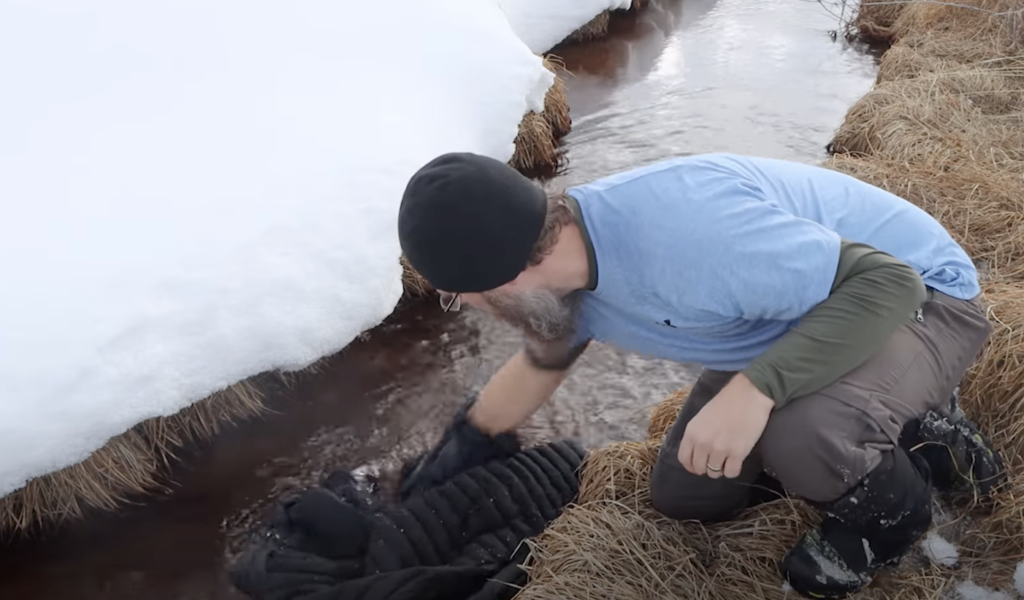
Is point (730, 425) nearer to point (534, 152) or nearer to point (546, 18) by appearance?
point (534, 152)

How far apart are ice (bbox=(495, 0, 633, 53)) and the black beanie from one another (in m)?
4.09

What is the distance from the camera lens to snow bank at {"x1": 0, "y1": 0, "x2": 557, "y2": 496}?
1.99 m

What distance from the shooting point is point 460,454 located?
202 centimetres

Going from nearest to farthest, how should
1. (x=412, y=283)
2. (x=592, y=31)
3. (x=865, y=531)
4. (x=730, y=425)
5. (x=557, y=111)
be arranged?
1. (x=730, y=425)
2. (x=865, y=531)
3. (x=412, y=283)
4. (x=557, y=111)
5. (x=592, y=31)

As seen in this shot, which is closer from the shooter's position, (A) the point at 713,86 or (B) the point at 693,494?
(B) the point at 693,494

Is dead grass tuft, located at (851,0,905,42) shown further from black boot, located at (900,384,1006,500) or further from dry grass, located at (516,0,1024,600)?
black boot, located at (900,384,1006,500)

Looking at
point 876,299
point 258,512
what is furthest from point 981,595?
point 258,512

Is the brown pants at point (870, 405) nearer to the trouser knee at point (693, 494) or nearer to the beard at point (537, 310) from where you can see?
the trouser knee at point (693, 494)

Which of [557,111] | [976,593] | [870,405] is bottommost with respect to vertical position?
[976,593]

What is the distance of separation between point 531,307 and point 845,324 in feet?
1.59

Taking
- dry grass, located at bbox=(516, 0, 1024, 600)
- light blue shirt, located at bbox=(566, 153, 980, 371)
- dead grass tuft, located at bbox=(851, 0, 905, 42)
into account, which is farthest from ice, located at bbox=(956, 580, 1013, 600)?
dead grass tuft, located at bbox=(851, 0, 905, 42)

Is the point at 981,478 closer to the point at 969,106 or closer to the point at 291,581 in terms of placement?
the point at 291,581

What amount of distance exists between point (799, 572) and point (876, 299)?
24.0 inches

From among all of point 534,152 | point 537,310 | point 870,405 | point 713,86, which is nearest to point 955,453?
point 870,405
